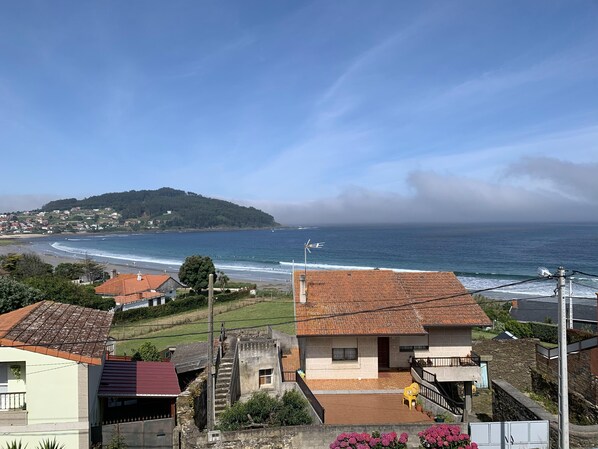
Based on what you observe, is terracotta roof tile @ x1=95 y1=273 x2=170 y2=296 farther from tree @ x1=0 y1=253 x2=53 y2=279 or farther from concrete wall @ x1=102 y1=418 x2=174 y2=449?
concrete wall @ x1=102 y1=418 x2=174 y2=449

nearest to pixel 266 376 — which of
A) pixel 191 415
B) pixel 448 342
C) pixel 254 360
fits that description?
pixel 254 360

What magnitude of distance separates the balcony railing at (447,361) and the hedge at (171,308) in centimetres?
2847

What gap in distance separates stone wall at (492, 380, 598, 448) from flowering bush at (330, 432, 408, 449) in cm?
370

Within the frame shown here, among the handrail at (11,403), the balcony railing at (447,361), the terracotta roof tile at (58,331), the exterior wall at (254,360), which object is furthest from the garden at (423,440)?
the exterior wall at (254,360)

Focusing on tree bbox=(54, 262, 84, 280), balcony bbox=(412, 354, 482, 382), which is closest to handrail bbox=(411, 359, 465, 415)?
balcony bbox=(412, 354, 482, 382)

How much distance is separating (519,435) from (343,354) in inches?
316

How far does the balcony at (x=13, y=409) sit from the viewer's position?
12.3 meters

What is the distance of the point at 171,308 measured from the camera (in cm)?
4300

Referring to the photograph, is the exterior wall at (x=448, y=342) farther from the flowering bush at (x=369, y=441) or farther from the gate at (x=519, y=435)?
the flowering bush at (x=369, y=441)

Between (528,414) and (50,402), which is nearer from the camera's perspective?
(50,402)

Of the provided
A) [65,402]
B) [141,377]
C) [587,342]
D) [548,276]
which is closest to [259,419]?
[141,377]

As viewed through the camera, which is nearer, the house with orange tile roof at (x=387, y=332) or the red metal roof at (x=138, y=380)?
the red metal roof at (x=138, y=380)

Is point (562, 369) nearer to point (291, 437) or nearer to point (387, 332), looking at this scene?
point (291, 437)

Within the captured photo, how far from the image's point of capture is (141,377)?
55.3ft
